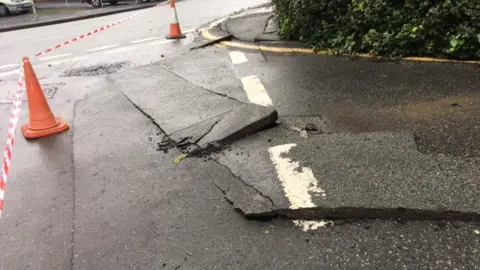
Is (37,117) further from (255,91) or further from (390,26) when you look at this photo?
(390,26)

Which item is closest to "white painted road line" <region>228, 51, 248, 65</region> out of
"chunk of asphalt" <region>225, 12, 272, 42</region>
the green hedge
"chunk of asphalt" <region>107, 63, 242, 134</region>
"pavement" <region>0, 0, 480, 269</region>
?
"chunk of asphalt" <region>225, 12, 272, 42</region>

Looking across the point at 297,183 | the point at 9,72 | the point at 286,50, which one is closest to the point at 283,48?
the point at 286,50

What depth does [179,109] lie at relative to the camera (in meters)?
4.78

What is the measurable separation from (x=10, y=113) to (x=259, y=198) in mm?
4451

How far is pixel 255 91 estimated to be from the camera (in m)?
5.23

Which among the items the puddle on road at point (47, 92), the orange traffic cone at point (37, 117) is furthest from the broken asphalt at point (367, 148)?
the puddle on road at point (47, 92)

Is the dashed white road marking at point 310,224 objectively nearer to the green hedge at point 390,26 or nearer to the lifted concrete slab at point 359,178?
the lifted concrete slab at point 359,178

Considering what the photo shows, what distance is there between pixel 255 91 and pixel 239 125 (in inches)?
56.5

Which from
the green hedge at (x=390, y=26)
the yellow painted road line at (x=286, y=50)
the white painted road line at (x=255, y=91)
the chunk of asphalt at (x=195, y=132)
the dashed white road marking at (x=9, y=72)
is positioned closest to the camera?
the chunk of asphalt at (x=195, y=132)

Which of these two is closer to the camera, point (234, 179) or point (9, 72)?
point (234, 179)

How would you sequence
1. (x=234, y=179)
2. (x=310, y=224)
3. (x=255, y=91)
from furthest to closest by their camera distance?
(x=255, y=91) → (x=234, y=179) → (x=310, y=224)

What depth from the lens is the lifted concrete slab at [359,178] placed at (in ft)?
8.40

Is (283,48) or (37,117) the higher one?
(283,48)

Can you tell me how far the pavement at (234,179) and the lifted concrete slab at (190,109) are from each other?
0.10 ft
